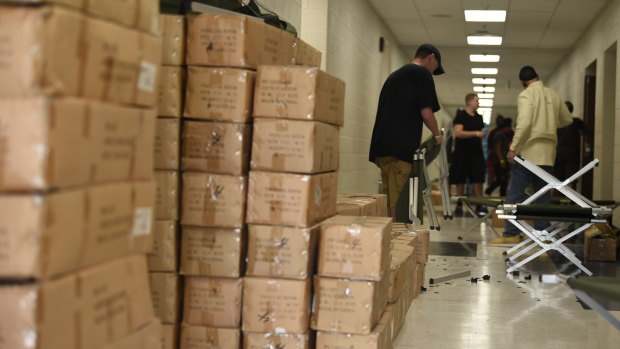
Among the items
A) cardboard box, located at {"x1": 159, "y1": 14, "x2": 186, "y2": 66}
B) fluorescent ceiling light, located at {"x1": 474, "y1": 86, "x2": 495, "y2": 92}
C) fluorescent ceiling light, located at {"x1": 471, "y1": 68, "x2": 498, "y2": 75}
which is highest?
fluorescent ceiling light, located at {"x1": 474, "y1": 86, "x2": 495, "y2": 92}

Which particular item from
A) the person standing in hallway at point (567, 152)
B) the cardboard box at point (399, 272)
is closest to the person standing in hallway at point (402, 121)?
the cardboard box at point (399, 272)

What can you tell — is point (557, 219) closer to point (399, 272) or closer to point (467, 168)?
point (399, 272)

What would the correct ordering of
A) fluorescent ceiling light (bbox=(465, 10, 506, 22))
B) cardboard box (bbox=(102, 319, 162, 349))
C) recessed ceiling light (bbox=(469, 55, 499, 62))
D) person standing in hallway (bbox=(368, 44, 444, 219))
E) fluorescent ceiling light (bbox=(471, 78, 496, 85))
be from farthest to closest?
fluorescent ceiling light (bbox=(471, 78, 496, 85))
recessed ceiling light (bbox=(469, 55, 499, 62))
fluorescent ceiling light (bbox=(465, 10, 506, 22))
person standing in hallway (bbox=(368, 44, 444, 219))
cardboard box (bbox=(102, 319, 162, 349))

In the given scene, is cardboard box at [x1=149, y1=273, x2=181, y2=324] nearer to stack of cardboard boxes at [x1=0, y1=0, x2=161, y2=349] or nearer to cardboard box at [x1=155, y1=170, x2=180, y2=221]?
cardboard box at [x1=155, y1=170, x2=180, y2=221]

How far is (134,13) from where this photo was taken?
1.77m

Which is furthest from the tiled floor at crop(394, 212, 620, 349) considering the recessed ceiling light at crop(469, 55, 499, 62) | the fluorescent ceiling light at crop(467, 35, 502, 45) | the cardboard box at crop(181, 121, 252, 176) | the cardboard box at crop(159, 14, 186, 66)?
the recessed ceiling light at crop(469, 55, 499, 62)

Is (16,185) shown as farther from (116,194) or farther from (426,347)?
(426,347)

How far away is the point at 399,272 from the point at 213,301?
97 cm

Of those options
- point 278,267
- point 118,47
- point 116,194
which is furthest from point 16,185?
point 278,267

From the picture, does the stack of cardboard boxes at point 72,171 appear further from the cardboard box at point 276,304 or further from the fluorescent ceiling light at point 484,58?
the fluorescent ceiling light at point 484,58

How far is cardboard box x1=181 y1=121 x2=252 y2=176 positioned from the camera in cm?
242

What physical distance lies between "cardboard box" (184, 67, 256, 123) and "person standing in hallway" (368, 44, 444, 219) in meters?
2.31

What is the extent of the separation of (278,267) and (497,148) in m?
8.48

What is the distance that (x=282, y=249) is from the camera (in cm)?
241
